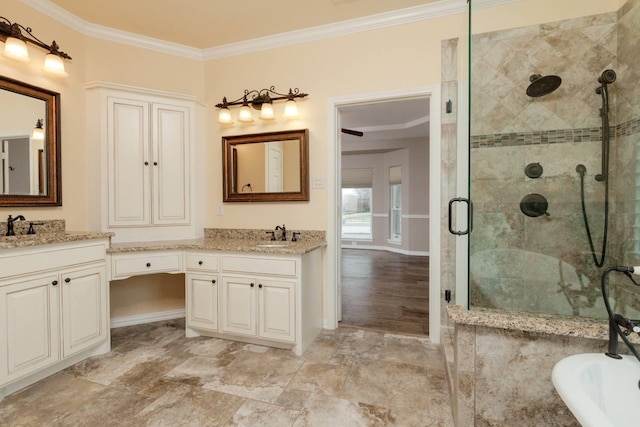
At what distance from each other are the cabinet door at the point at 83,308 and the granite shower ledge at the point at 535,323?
2428 millimetres

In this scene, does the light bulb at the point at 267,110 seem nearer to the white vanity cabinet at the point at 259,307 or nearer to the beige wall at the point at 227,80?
the beige wall at the point at 227,80

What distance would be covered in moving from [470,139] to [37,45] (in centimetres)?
325

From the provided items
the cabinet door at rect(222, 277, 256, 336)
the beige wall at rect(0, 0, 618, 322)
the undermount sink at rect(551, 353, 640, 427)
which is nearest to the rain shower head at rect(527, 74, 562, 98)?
the beige wall at rect(0, 0, 618, 322)

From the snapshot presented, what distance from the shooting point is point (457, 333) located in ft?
4.56

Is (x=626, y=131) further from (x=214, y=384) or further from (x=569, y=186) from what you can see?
(x=214, y=384)

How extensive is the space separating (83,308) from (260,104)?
220 centimetres

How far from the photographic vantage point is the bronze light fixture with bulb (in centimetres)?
267

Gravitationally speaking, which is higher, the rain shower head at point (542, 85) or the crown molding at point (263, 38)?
the crown molding at point (263, 38)

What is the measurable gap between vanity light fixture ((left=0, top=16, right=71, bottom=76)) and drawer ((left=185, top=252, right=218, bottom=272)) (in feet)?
5.85

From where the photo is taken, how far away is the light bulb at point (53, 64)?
2.21 metres

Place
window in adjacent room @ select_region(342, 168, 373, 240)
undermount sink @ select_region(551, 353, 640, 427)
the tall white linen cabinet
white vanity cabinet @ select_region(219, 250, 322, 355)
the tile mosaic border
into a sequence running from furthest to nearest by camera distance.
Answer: window in adjacent room @ select_region(342, 168, 373, 240) → the tall white linen cabinet → white vanity cabinet @ select_region(219, 250, 322, 355) → the tile mosaic border → undermount sink @ select_region(551, 353, 640, 427)

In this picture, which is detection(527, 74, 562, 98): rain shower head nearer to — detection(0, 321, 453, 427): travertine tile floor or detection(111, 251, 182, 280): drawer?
detection(0, 321, 453, 427): travertine tile floor

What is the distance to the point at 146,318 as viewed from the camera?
2.86 metres

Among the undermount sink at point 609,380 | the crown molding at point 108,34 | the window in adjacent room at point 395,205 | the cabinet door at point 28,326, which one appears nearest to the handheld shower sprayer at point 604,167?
the undermount sink at point 609,380
